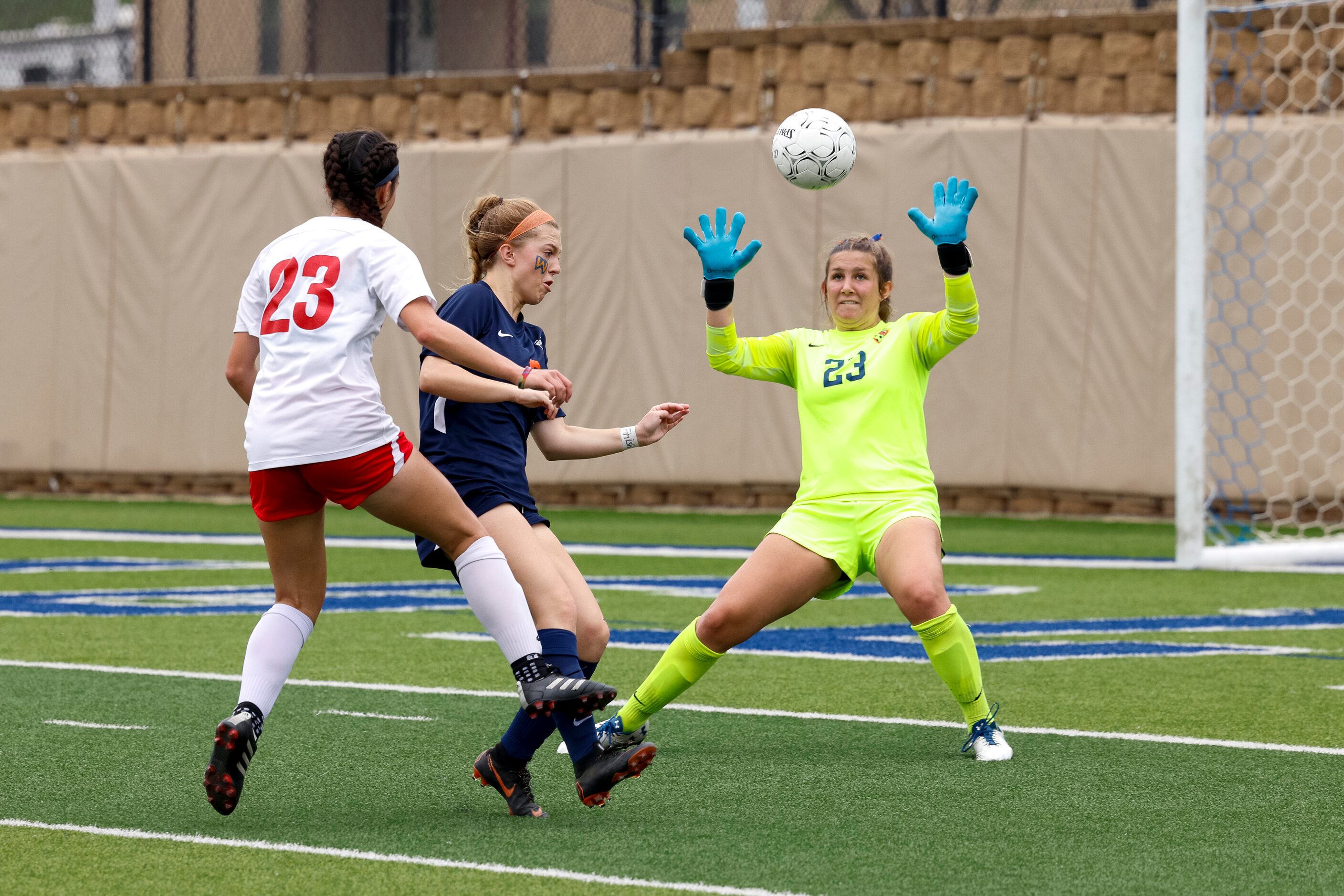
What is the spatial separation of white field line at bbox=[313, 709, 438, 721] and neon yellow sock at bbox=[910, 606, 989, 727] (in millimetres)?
1939

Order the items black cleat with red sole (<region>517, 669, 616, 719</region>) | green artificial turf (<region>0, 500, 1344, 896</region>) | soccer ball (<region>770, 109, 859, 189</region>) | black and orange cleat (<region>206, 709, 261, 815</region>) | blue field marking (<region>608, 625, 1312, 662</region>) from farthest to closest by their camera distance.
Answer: blue field marking (<region>608, 625, 1312, 662</region>) → soccer ball (<region>770, 109, 859, 189</region>) → black cleat with red sole (<region>517, 669, 616, 719</region>) → black and orange cleat (<region>206, 709, 261, 815</region>) → green artificial turf (<region>0, 500, 1344, 896</region>)

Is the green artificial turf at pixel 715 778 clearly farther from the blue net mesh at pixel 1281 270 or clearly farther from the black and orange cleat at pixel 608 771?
the blue net mesh at pixel 1281 270

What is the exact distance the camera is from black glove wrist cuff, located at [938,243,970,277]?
5742mm

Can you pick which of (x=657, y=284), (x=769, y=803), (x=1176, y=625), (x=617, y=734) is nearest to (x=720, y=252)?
(x=617, y=734)

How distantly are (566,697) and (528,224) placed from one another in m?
1.56

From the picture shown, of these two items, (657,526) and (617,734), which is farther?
(657,526)

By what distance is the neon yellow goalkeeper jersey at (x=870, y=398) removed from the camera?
19.3 ft

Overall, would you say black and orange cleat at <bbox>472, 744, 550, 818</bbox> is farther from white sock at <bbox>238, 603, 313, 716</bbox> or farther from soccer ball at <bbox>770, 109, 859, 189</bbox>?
soccer ball at <bbox>770, 109, 859, 189</bbox>

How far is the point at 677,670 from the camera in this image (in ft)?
18.8

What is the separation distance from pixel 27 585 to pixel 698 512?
780 cm

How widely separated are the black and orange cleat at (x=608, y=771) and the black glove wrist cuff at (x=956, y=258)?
1.95 m

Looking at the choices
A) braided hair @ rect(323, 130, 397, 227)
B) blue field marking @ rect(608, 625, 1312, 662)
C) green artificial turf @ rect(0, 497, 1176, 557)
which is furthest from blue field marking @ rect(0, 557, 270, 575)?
braided hair @ rect(323, 130, 397, 227)

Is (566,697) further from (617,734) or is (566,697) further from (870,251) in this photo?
(870,251)

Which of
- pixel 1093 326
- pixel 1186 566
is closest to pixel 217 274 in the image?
pixel 1093 326
